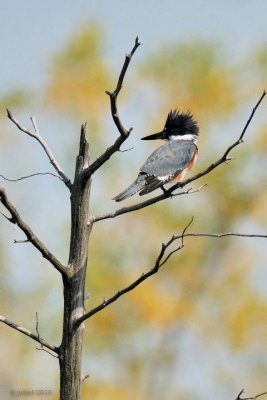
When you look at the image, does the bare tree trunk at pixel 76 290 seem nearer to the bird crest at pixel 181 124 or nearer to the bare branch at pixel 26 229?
the bare branch at pixel 26 229

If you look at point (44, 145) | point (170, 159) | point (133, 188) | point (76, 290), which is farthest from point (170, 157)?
point (76, 290)

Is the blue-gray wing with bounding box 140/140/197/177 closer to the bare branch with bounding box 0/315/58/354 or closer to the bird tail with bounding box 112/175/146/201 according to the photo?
the bird tail with bounding box 112/175/146/201

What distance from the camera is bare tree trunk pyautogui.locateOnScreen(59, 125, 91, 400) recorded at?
321 centimetres

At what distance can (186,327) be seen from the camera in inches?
605

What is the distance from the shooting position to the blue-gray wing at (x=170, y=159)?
5.12 metres

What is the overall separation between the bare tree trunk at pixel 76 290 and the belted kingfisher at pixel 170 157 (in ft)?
2.65

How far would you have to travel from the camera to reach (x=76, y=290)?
3252 mm

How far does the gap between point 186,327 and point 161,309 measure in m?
0.82

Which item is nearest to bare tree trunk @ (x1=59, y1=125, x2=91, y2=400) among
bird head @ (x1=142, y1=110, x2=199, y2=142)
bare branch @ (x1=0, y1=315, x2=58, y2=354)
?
bare branch @ (x1=0, y1=315, x2=58, y2=354)

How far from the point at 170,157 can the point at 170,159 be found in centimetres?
4

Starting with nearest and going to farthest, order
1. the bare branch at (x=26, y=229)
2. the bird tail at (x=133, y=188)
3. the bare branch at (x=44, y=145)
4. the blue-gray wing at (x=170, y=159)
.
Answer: the bare branch at (x=26, y=229) → the bare branch at (x=44, y=145) → the bird tail at (x=133, y=188) → the blue-gray wing at (x=170, y=159)

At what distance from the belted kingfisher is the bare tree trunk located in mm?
806

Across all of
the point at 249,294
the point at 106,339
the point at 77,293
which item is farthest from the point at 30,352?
the point at 77,293

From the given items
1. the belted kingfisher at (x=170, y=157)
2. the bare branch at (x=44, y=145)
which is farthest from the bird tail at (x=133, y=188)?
the bare branch at (x=44, y=145)
